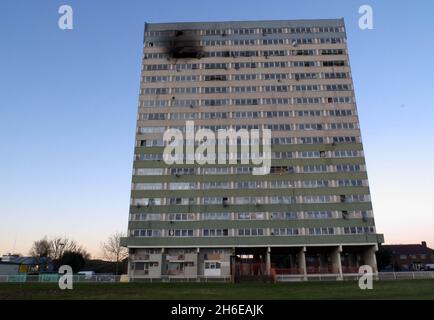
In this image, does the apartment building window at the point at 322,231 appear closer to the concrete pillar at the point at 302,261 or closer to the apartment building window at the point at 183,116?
the concrete pillar at the point at 302,261

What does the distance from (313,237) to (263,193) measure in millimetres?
12566

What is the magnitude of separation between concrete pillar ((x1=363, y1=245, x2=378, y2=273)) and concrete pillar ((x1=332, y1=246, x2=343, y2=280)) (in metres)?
6.32

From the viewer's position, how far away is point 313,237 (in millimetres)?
65250

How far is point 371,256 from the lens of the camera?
2581 inches

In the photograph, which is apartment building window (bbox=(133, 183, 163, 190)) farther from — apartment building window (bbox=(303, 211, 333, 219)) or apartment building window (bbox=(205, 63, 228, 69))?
apartment building window (bbox=(205, 63, 228, 69))

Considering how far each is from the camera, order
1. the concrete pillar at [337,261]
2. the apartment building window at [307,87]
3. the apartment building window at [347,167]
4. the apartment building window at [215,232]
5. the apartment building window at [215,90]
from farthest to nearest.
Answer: the apartment building window at [215,90] < the apartment building window at [307,87] < the apartment building window at [347,167] < the apartment building window at [215,232] < the concrete pillar at [337,261]

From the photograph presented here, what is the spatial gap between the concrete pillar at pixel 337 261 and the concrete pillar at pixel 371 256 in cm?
632

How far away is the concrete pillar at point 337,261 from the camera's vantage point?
62.6 meters

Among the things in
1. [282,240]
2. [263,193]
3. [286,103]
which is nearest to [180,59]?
[286,103]

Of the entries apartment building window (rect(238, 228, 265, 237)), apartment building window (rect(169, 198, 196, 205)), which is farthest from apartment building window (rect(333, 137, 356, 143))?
apartment building window (rect(169, 198, 196, 205))

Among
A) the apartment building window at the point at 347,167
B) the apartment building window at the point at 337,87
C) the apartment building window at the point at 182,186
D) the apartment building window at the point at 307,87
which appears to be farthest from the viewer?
the apartment building window at the point at 337,87

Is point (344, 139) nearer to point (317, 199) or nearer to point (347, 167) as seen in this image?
point (347, 167)

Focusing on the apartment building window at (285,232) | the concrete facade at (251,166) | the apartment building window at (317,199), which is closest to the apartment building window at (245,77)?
the concrete facade at (251,166)
